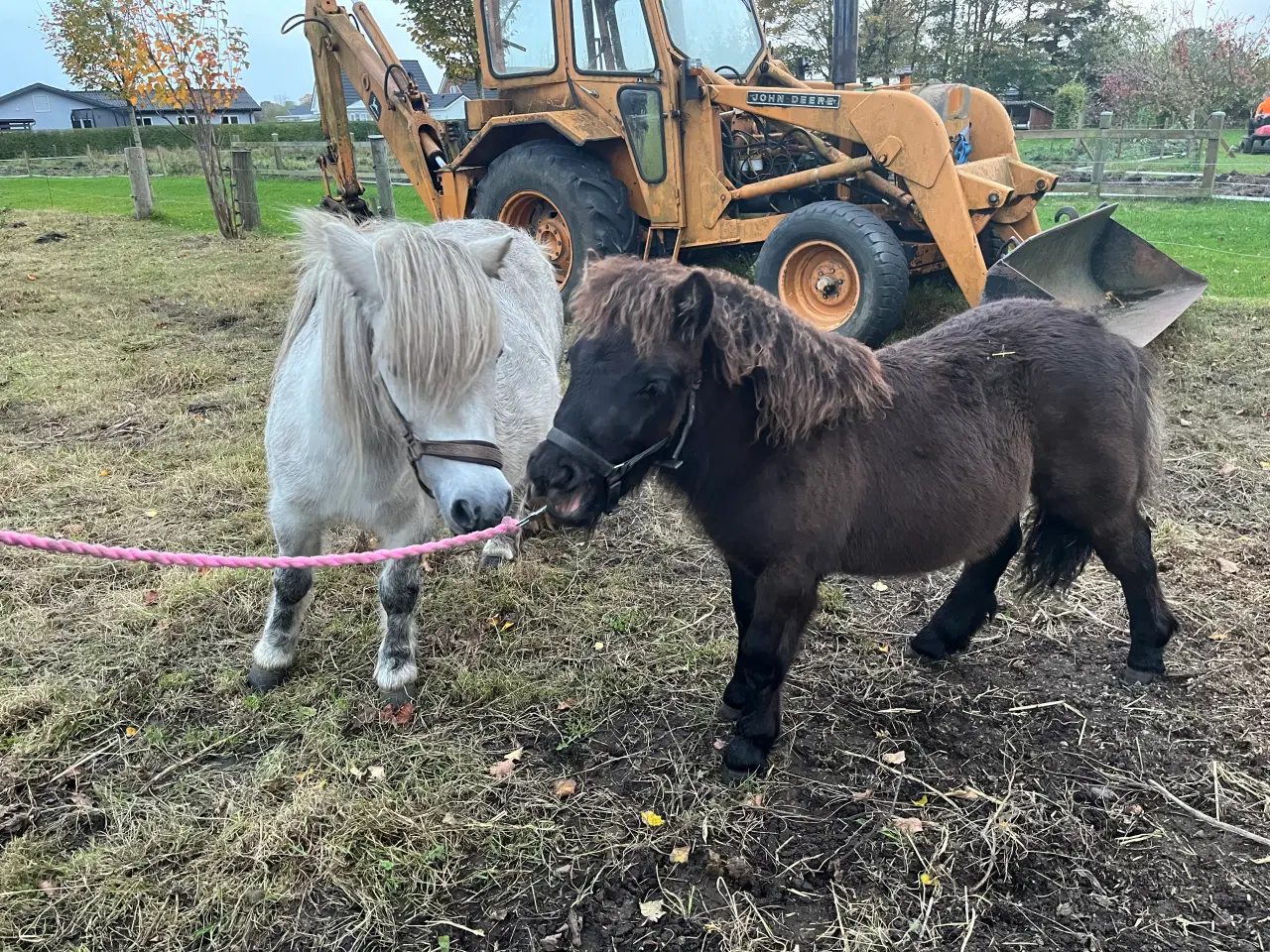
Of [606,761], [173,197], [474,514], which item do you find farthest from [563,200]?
[173,197]

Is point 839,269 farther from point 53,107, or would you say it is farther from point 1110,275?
point 53,107

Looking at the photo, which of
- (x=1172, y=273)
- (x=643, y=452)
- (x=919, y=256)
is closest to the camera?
(x=643, y=452)

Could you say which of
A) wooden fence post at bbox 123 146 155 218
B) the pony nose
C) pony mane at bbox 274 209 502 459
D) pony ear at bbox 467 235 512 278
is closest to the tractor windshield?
pony ear at bbox 467 235 512 278

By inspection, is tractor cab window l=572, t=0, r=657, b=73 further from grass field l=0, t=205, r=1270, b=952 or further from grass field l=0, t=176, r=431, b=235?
grass field l=0, t=176, r=431, b=235

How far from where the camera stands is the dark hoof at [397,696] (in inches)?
118

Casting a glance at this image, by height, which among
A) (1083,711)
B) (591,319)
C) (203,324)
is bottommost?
(1083,711)

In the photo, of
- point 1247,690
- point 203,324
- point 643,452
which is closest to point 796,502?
point 643,452

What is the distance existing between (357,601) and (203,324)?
597cm

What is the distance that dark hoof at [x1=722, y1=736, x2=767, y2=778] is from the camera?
2.63 metres

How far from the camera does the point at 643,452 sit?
86.0 inches

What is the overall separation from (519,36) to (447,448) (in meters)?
6.40

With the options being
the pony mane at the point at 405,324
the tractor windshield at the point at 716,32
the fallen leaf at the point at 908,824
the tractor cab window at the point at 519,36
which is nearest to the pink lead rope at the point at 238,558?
the pony mane at the point at 405,324

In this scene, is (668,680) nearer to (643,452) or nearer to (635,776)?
(635,776)

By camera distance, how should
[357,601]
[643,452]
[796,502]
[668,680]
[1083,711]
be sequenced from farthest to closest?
[357,601] → [668,680] → [1083,711] → [796,502] → [643,452]
